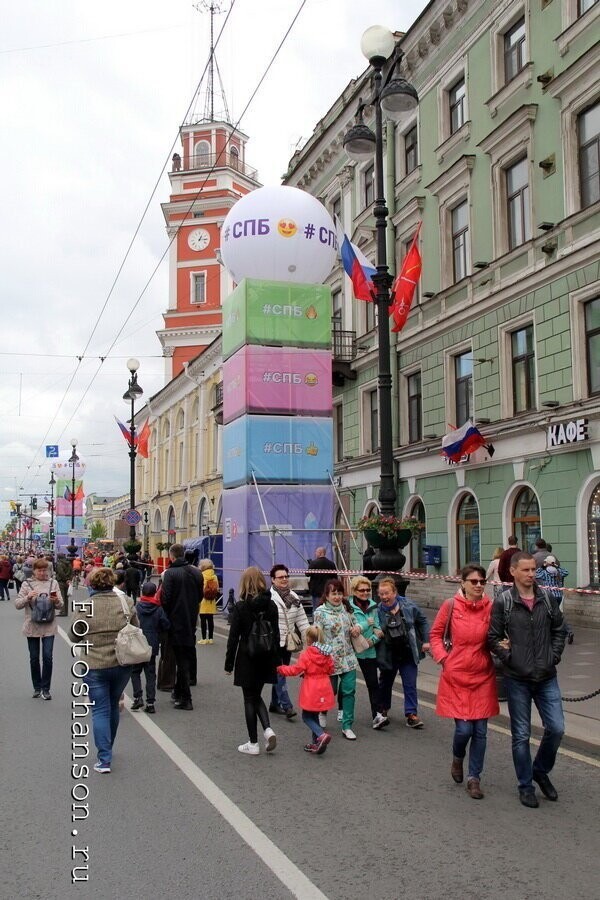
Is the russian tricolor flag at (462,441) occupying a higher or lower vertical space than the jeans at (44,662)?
higher

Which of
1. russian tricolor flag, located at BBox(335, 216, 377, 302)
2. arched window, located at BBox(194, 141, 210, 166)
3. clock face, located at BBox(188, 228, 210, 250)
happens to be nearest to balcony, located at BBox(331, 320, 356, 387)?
russian tricolor flag, located at BBox(335, 216, 377, 302)

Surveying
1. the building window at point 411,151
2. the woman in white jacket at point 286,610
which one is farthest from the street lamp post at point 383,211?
the building window at point 411,151

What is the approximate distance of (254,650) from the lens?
7180 mm

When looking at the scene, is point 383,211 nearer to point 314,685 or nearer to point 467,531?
point 314,685

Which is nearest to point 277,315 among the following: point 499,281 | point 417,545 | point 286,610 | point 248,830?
point 499,281

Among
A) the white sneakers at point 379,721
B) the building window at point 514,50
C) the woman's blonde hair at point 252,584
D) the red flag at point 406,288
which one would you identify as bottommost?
the white sneakers at point 379,721

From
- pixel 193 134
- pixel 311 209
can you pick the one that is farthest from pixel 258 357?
pixel 193 134

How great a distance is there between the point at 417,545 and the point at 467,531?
2954 millimetres

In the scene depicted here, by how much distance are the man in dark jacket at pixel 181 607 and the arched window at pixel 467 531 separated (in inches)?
445

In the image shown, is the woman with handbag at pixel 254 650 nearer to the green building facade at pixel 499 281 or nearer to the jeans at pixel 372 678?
the jeans at pixel 372 678

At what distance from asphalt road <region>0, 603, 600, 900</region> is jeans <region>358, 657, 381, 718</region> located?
1.05 ft

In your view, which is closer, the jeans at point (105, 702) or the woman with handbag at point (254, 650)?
the jeans at point (105, 702)

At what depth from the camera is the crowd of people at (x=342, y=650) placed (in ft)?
18.5

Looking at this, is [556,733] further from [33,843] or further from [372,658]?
[33,843]
